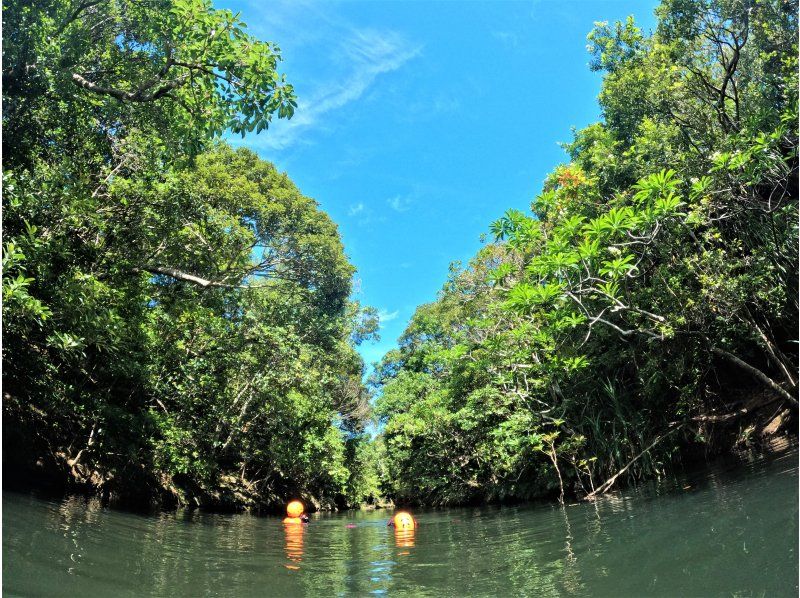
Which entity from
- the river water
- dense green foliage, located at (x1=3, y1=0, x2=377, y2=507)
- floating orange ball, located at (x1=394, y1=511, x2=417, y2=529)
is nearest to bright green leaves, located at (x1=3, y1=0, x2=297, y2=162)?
dense green foliage, located at (x1=3, y1=0, x2=377, y2=507)

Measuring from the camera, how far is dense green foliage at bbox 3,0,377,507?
595 cm

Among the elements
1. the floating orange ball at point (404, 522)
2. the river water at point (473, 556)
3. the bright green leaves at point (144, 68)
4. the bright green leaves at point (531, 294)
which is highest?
the bright green leaves at point (144, 68)

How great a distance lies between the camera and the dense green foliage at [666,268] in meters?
8.20

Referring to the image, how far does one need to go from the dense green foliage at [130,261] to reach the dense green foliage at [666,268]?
17.6 ft

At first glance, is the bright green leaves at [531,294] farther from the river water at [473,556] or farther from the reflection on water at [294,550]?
the reflection on water at [294,550]

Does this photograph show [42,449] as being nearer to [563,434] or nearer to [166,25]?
[166,25]

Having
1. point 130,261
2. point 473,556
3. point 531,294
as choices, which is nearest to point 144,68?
point 130,261

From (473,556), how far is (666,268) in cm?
621

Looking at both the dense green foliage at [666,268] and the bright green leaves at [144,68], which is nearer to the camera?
the bright green leaves at [144,68]

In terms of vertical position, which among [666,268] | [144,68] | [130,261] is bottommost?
[666,268]

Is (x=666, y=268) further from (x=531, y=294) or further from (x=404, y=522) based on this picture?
(x=404, y=522)

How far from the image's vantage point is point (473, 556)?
5113 millimetres

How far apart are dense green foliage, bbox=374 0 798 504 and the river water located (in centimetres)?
278

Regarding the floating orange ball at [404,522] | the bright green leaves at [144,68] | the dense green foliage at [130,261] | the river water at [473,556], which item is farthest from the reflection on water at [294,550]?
the bright green leaves at [144,68]
